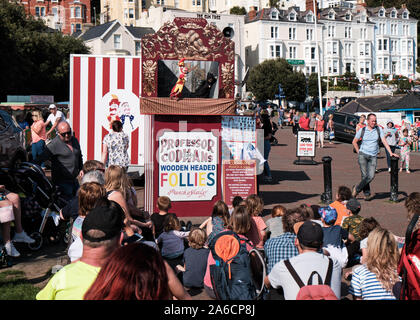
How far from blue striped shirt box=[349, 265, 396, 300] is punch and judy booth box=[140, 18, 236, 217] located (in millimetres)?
5750

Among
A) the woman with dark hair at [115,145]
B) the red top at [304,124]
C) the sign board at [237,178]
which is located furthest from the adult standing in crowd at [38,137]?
the red top at [304,124]

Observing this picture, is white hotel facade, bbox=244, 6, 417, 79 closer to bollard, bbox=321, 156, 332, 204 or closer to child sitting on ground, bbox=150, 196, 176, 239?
bollard, bbox=321, 156, 332, 204

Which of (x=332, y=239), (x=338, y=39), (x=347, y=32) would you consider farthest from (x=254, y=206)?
(x=347, y=32)

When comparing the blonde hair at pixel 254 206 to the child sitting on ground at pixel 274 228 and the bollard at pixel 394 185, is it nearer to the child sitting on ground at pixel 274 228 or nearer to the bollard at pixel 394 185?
the child sitting on ground at pixel 274 228

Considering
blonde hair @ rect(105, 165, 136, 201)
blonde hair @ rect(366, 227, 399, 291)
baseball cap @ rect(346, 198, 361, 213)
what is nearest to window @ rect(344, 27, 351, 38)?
baseball cap @ rect(346, 198, 361, 213)

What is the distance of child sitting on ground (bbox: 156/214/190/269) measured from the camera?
775cm

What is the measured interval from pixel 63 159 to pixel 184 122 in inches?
97.5

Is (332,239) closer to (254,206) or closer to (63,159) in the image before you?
(254,206)

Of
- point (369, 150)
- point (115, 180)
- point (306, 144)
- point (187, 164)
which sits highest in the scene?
point (306, 144)

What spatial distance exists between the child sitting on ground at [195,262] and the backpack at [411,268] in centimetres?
295

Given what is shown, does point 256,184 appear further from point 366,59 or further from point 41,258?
point 366,59

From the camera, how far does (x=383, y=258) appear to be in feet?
16.5

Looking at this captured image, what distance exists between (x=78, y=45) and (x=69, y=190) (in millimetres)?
60644

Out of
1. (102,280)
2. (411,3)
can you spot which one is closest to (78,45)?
(102,280)
